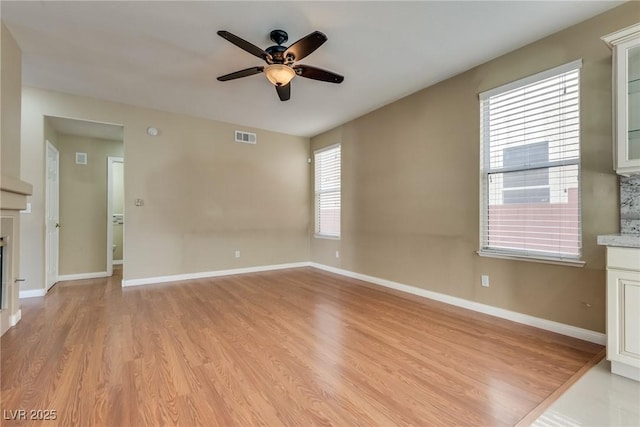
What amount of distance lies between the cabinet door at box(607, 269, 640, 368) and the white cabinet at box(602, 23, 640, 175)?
81 centimetres

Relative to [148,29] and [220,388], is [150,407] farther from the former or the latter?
[148,29]

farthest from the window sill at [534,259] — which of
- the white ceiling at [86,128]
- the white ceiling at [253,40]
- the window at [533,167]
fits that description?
the white ceiling at [86,128]

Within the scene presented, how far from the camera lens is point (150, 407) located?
1.65m

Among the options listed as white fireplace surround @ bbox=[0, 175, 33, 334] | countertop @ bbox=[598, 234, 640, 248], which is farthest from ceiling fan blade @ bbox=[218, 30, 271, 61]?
countertop @ bbox=[598, 234, 640, 248]

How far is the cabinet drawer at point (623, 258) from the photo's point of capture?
6.10 ft

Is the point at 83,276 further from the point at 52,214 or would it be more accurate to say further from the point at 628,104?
the point at 628,104

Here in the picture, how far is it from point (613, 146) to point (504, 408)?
209 centimetres

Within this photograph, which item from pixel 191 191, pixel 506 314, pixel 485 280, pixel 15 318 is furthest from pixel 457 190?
pixel 15 318

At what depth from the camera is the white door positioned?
4.29 metres

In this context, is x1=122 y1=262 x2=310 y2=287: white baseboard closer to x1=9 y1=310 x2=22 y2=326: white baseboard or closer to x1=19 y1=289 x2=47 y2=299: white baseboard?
x1=19 y1=289 x2=47 y2=299: white baseboard

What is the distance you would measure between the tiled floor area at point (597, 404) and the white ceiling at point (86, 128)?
5.87m

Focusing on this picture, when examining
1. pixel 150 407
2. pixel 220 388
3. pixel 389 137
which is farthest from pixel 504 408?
pixel 389 137

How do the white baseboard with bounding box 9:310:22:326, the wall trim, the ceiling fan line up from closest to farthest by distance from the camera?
the ceiling fan
the white baseboard with bounding box 9:310:22:326
the wall trim

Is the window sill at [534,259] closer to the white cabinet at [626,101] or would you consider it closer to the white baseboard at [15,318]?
the white cabinet at [626,101]
